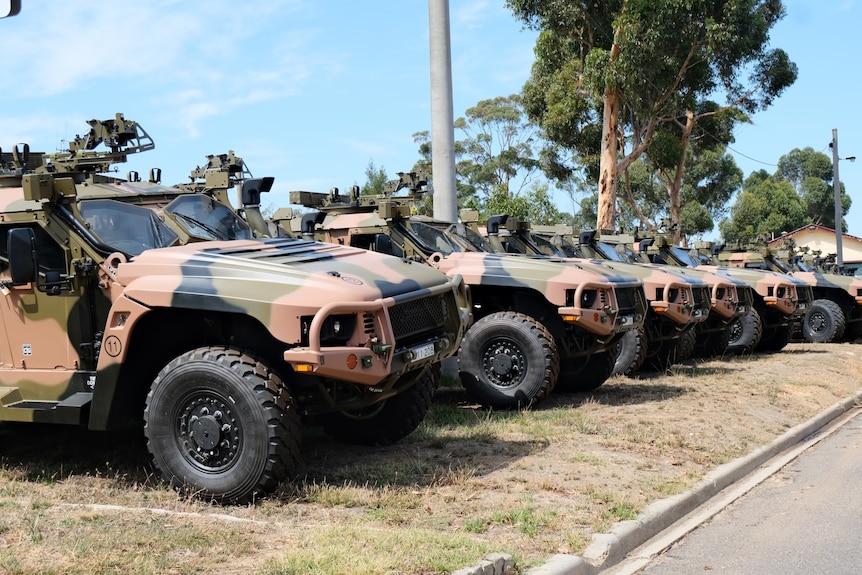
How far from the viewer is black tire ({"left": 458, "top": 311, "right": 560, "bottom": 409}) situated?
31.8 ft

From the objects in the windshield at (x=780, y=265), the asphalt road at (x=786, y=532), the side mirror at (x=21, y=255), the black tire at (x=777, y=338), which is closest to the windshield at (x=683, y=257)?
the black tire at (x=777, y=338)

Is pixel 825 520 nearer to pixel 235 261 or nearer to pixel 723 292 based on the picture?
pixel 235 261

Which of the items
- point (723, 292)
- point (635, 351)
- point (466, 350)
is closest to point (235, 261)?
point (466, 350)

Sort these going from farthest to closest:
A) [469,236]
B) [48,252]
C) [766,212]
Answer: [766,212] → [469,236] → [48,252]

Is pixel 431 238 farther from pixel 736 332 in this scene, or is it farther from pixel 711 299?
pixel 736 332

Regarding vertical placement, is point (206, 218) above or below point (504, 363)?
above

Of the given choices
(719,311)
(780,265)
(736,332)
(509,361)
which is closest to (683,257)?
(736,332)

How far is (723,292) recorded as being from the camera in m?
14.4

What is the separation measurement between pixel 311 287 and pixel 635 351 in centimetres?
694

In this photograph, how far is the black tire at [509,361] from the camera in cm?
970

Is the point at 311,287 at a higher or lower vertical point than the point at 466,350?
higher

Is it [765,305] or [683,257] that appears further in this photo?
[683,257]

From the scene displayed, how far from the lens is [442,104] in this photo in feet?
45.8

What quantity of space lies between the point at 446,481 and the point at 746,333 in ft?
35.5
